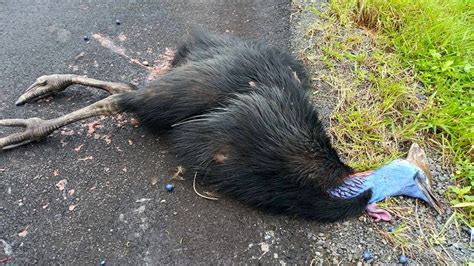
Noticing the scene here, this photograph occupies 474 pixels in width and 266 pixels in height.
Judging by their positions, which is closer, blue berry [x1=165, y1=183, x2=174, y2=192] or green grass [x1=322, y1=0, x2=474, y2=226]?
blue berry [x1=165, y1=183, x2=174, y2=192]

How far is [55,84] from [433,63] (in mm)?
2458

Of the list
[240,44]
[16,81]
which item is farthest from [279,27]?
[16,81]

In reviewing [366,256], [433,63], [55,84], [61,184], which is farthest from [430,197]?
[55,84]

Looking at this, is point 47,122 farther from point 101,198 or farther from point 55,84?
point 101,198

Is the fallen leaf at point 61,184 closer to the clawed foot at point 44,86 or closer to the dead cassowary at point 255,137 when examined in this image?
the dead cassowary at point 255,137

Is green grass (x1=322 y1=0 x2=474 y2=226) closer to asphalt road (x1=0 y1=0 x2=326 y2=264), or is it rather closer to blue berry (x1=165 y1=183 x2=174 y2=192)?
asphalt road (x1=0 y1=0 x2=326 y2=264)

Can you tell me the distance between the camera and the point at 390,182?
2.15m

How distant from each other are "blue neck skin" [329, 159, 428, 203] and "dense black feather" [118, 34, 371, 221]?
2.6 inches

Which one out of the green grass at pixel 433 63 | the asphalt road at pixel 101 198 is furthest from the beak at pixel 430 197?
the asphalt road at pixel 101 198

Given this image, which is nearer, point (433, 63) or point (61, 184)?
point (61, 184)

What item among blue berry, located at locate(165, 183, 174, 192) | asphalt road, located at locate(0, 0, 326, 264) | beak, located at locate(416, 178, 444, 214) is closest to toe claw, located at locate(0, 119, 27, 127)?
asphalt road, located at locate(0, 0, 326, 264)

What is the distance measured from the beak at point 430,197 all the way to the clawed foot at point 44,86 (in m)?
2.03

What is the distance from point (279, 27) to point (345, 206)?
5.52ft

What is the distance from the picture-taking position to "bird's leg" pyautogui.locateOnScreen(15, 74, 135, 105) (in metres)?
2.51
